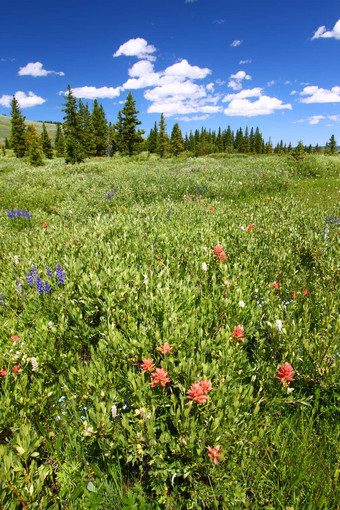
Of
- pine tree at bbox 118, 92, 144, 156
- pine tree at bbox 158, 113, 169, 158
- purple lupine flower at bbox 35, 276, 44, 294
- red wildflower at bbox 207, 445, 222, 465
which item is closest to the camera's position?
red wildflower at bbox 207, 445, 222, 465

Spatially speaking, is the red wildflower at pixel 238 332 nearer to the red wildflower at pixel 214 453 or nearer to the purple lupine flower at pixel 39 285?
the red wildflower at pixel 214 453

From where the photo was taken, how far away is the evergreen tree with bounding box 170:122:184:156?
81.3 meters

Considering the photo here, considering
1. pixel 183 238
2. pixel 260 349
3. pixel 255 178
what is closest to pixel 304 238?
pixel 183 238

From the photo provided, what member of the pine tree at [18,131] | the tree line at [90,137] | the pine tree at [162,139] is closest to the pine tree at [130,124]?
the tree line at [90,137]

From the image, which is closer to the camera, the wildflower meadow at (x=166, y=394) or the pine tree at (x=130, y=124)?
the wildflower meadow at (x=166, y=394)

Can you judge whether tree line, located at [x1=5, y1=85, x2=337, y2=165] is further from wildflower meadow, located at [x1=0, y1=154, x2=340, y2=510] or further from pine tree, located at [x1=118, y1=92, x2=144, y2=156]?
wildflower meadow, located at [x1=0, y1=154, x2=340, y2=510]

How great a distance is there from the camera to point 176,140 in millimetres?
81938

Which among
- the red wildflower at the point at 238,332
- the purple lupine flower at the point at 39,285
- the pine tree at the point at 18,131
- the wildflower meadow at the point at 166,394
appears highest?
the pine tree at the point at 18,131

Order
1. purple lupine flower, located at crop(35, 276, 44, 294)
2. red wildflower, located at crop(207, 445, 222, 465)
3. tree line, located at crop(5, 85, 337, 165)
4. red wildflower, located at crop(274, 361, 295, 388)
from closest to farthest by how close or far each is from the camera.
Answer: red wildflower, located at crop(207, 445, 222, 465) < red wildflower, located at crop(274, 361, 295, 388) < purple lupine flower, located at crop(35, 276, 44, 294) < tree line, located at crop(5, 85, 337, 165)

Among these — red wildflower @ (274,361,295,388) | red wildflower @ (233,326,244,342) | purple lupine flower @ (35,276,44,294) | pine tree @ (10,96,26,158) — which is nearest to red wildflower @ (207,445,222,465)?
red wildflower @ (274,361,295,388)

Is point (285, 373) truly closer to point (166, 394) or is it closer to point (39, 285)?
point (166, 394)

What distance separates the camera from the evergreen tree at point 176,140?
3201 inches

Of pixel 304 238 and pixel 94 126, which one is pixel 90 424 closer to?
pixel 304 238

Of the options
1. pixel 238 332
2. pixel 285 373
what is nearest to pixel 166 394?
pixel 238 332
